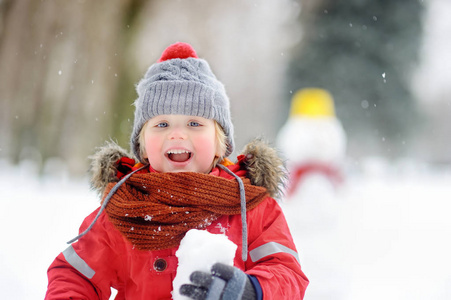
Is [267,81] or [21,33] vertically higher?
[267,81]

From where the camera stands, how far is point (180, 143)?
141 cm

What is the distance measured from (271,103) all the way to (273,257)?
18.5 ft

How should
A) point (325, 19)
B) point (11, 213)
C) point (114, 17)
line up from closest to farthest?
1. point (11, 213)
2. point (114, 17)
3. point (325, 19)

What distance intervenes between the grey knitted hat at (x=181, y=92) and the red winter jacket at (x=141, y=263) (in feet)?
1.09

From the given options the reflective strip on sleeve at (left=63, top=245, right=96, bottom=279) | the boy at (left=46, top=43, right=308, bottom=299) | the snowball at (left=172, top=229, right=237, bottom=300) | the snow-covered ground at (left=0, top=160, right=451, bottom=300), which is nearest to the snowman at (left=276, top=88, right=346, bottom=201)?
the snow-covered ground at (left=0, top=160, right=451, bottom=300)

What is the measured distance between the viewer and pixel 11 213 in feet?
13.0

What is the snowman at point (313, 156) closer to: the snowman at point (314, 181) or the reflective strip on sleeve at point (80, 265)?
the snowman at point (314, 181)

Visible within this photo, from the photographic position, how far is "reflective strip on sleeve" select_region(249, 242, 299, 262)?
1352 mm

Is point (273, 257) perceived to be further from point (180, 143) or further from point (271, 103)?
point (271, 103)

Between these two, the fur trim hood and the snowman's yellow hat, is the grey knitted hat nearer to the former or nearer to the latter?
the fur trim hood

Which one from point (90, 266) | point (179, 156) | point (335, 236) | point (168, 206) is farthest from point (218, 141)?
point (335, 236)

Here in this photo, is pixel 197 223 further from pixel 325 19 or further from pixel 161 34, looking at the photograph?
pixel 325 19

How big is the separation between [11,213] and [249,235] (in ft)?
10.5

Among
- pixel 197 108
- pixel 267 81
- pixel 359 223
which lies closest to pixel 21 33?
pixel 267 81
